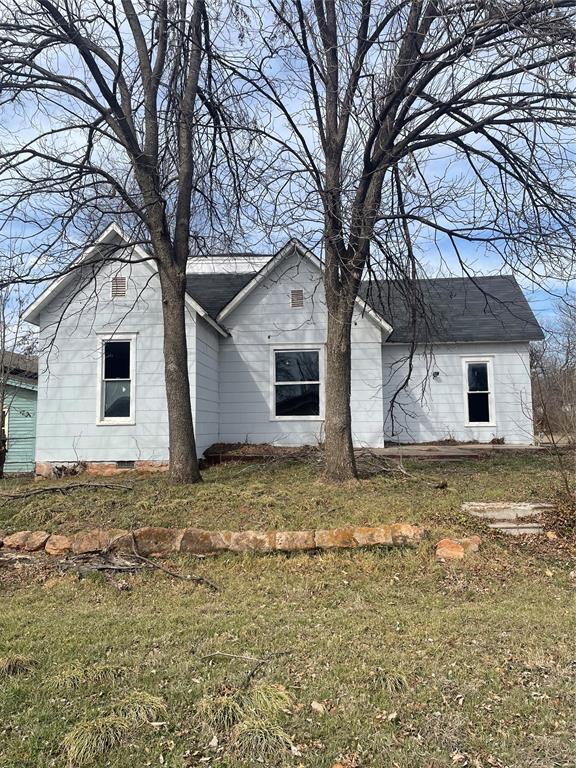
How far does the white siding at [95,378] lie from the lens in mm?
11711

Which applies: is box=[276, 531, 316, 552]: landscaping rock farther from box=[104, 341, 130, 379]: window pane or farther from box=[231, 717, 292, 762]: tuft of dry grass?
box=[104, 341, 130, 379]: window pane

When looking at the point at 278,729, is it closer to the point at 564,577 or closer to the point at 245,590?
the point at 245,590

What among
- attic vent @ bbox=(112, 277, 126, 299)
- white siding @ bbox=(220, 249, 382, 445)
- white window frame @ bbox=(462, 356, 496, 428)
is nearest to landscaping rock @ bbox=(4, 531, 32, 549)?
attic vent @ bbox=(112, 277, 126, 299)

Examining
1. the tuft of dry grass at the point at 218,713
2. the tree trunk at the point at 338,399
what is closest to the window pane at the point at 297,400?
the tree trunk at the point at 338,399

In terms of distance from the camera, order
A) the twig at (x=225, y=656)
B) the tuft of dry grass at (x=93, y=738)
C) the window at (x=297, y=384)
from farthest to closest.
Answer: the window at (x=297, y=384) < the twig at (x=225, y=656) < the tuft of dry grass at (x=93, y=738)

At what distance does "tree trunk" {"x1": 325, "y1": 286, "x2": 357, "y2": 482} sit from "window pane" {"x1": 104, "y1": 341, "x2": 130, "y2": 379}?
17.4ft

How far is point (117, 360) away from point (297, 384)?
13.6 ft

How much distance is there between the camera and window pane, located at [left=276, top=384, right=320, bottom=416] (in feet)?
43.9

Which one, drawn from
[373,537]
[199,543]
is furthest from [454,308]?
[199,543]

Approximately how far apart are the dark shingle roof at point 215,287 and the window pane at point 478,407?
255 inches

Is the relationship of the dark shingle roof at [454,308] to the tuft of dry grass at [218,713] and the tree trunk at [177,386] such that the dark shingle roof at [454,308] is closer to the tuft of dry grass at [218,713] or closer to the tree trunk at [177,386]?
the tree trunk at [177,386]

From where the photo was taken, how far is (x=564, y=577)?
5.48 m

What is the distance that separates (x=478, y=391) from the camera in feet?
47.3

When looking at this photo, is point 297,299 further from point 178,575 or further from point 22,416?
point 22,416
